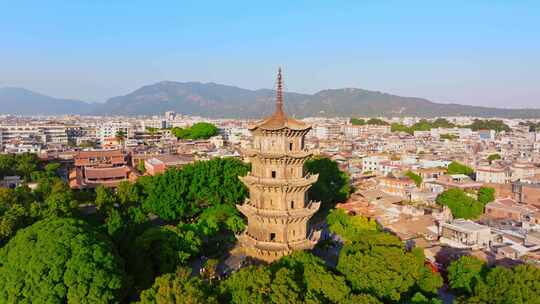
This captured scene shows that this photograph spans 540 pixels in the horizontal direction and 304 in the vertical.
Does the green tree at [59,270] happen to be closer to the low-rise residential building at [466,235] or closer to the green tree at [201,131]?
the low-rise residential building at [466,235]

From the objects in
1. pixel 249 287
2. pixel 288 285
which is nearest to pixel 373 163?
pixel 288 285

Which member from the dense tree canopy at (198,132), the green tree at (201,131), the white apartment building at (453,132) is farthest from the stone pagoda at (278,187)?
the white apartment building at (453,132)

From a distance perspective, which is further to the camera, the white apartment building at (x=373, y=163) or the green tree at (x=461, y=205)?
the white apartment building at (x=373, y=163)

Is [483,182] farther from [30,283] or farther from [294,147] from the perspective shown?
[30,283]

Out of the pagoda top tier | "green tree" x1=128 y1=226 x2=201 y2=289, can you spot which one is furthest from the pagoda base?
the pagoda top tier

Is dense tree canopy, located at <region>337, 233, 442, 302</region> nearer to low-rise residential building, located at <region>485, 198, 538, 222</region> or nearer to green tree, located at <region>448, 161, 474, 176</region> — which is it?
low-rise residential building, located at <region>485, 198, 538, 222</region>

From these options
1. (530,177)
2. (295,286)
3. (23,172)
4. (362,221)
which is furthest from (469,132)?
(295,286)
